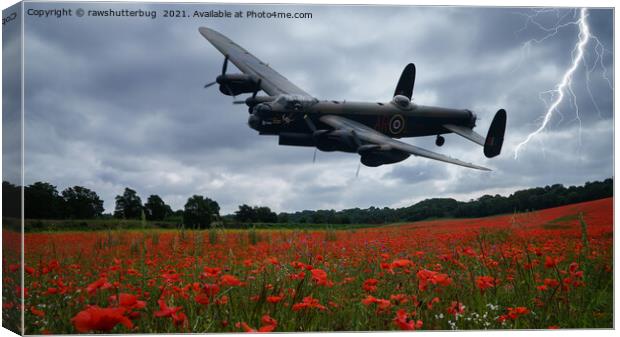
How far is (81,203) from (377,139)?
3936 millimetres

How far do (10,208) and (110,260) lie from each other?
4.38ft

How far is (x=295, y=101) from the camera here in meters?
8.20

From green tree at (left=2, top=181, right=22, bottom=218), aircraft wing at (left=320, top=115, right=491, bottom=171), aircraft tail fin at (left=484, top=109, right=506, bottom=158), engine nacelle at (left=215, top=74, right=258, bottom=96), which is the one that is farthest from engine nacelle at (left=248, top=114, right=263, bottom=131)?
aircraft tail fin at (left=484, top=109, right=506, bottom=158)

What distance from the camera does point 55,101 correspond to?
6.82 metres

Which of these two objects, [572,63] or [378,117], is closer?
[572,63]

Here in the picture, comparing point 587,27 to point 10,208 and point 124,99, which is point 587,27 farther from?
point 10,208

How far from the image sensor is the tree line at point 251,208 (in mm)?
6797

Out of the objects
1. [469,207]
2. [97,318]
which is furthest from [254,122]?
[97,318]

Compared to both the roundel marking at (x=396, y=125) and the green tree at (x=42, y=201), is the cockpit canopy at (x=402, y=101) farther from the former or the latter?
the green tree at (x=42, y=201)

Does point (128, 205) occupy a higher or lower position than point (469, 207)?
higher

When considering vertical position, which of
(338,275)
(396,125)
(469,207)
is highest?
(396,125)

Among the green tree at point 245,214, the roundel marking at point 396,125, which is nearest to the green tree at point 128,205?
the green tree at point 245,214

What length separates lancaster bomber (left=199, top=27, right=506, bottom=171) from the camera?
7.72m

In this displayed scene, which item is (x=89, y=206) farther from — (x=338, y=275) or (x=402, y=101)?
(x=402, y=101)
